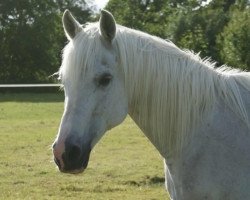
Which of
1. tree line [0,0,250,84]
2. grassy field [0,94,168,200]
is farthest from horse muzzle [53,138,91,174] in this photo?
tree line [0,0,250,84]

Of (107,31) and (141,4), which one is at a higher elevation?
(107,31)

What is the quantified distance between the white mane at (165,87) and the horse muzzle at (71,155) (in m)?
0.48

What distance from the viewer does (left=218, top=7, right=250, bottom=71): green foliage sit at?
91.4ft

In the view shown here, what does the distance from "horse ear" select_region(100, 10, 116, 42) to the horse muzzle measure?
687 mm

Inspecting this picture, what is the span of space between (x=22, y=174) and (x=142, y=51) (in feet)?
20.7

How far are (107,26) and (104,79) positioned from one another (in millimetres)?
329

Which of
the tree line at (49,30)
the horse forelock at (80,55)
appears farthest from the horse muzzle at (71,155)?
the tree line at (49,30)

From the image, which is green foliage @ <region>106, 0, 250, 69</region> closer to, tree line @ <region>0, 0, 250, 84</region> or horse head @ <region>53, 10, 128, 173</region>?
tree line @ <region>0, 0, 250, 84</region>

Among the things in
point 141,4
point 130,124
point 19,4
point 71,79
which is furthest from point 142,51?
point 141,4

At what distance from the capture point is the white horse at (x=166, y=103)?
305 centimetres

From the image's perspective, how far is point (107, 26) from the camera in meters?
3.06

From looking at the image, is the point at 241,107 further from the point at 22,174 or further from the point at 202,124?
the point at 22,174

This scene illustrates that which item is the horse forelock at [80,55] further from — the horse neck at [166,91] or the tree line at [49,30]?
the tree line at [49,30]

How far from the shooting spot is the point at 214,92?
3.28 metres
